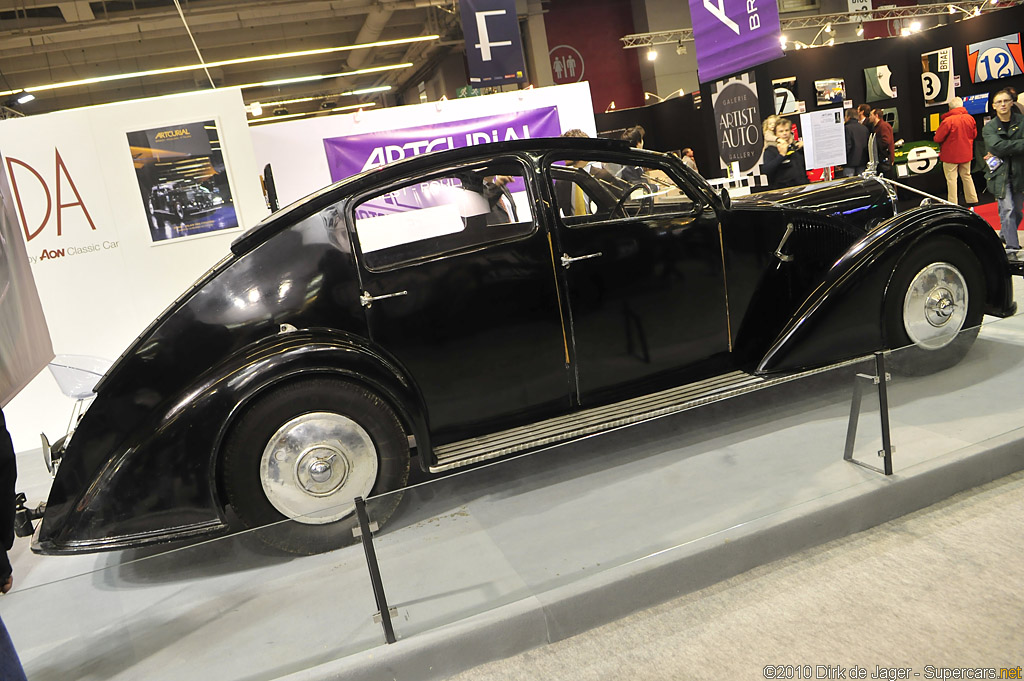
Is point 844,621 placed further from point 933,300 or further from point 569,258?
point 933,300

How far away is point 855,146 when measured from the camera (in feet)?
32.2

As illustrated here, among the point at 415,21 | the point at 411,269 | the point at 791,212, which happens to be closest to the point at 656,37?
the point at 415,21

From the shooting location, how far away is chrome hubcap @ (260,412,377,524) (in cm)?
306

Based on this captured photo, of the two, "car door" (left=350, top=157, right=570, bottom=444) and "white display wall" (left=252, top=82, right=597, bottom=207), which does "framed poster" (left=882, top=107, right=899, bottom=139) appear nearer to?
"white display wall" (left=252, top=82, right=597, bottom=207)

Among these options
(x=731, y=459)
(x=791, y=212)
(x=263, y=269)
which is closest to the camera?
(x=731, y=459)

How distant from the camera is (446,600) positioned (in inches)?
94.7

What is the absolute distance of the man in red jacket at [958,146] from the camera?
35.7ft

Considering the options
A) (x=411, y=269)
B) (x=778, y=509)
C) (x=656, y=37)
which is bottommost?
(x=778, y=509)

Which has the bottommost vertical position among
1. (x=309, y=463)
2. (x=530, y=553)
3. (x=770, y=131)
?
(x=530, y=553)

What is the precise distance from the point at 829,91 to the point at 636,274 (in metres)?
11.4

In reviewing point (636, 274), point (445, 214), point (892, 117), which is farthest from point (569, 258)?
point (892, 117)

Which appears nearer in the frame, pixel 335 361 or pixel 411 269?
pixel 335 361

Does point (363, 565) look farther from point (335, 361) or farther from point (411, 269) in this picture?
A: point (411, 269)

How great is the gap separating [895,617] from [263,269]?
105 inches
